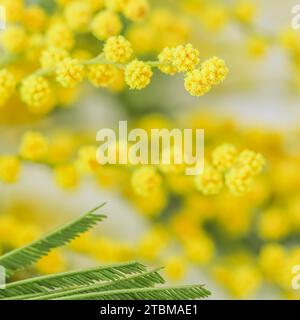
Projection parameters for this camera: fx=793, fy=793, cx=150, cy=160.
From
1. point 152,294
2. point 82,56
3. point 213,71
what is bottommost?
point 152,294

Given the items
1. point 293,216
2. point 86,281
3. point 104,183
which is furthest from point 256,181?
point 86,281

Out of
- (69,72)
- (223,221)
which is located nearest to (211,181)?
(69,72)

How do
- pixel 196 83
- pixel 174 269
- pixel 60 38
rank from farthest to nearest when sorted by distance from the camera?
pixel 174 269
pixel 60 38
pixel 196 83

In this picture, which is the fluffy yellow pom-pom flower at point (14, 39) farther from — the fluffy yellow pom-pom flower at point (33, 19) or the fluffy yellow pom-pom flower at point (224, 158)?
the fluffy yellow pom-pom flower at point (224, 158)

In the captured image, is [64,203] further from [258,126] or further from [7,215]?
[258,126]

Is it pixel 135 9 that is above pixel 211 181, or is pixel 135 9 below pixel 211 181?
above
